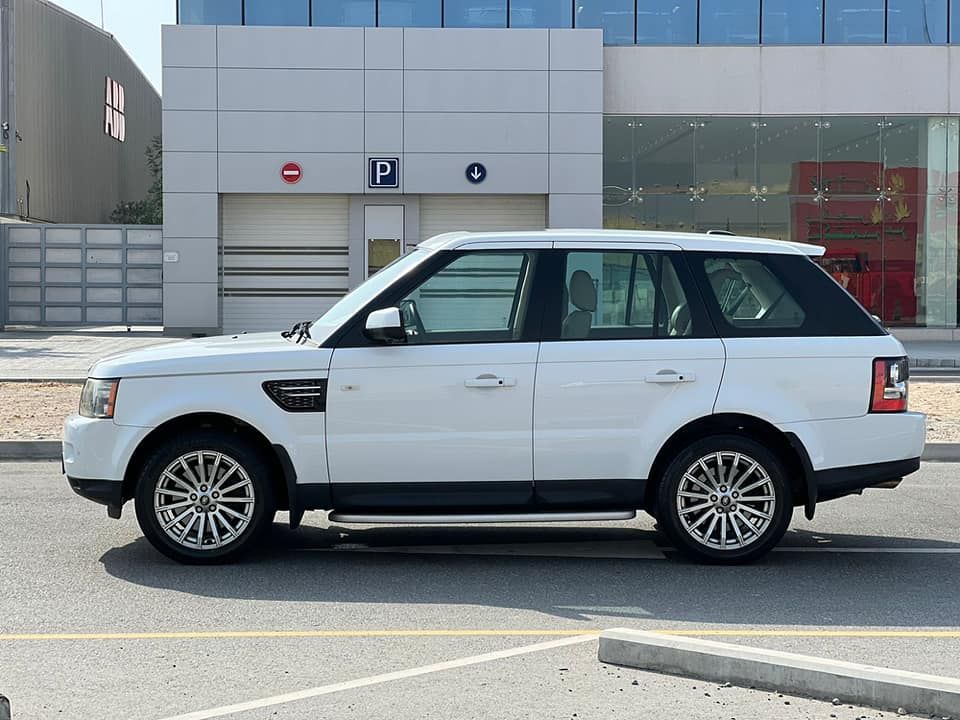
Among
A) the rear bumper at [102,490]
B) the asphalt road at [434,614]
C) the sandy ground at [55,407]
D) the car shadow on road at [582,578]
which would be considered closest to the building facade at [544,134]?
the sandy ground at [55,407]

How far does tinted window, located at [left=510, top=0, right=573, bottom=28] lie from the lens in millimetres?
29719

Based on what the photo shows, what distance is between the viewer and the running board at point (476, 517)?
7.45m

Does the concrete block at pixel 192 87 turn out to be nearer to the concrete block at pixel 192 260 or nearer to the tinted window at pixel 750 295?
the concrete block at pixel 192 260

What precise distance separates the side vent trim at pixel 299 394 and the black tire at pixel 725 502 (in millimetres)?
1941

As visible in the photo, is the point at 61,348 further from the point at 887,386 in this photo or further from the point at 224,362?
the point at 887,386

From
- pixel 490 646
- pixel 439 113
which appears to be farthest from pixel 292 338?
pixel 439 113

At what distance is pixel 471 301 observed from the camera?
7.75 meters

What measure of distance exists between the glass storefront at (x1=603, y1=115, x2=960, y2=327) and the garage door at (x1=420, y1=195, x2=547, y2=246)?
161 cm

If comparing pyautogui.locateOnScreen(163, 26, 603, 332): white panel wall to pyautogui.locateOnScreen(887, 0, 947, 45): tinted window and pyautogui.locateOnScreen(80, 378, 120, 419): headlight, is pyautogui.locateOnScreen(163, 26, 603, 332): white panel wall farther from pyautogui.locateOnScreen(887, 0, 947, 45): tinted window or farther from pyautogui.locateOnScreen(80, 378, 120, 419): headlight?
pyautogui.locateOnScreen(80, 378, 120, 419): headlight

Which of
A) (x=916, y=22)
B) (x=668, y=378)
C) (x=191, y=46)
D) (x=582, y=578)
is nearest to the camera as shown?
(x=582, y=578)

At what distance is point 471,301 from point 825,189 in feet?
77.4

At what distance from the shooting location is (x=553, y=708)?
4.98 meters

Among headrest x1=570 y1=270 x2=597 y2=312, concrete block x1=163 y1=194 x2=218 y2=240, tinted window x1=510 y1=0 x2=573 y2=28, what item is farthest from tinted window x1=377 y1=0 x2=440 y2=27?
headrest x1=570 y1=270 x2=597 y2=312

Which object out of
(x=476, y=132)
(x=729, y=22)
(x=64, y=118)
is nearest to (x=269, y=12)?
(x=476, y=132)
